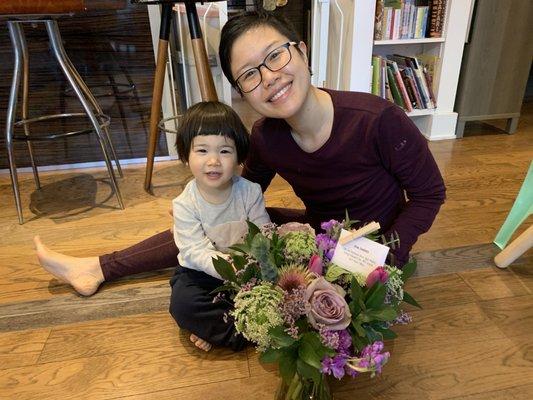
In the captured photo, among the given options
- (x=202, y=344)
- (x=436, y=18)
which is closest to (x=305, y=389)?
(x=202, y=344)

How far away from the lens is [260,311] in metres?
0.58

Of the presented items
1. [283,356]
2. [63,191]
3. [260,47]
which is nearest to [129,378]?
[283,356]

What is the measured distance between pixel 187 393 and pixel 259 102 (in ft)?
2.26

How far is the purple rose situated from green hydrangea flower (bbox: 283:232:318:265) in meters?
0.06

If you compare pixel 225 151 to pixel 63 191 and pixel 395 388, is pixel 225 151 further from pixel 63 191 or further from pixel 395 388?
pixel 63 191

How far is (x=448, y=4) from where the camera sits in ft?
7.32

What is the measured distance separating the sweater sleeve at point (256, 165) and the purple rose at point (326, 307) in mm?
581

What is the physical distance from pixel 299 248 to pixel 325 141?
43 centimetres

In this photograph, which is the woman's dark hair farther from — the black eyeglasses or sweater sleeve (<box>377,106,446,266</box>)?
sweater sleeve (<box>377,106,446,266</box>)

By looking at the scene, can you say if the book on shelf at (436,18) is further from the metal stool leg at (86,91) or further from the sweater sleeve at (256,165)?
the metal stool leg at (86,91)

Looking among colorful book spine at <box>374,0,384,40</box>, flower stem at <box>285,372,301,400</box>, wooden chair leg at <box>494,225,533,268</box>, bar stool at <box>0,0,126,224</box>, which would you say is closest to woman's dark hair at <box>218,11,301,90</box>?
flower stem at <box>285,372,301,400</box>

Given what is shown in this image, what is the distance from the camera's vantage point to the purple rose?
1.88 ft

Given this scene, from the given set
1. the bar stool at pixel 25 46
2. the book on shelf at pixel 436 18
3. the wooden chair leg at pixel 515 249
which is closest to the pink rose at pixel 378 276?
the wooden chair leg at pixel 515 249

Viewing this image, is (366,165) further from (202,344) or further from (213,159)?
(202,344)
